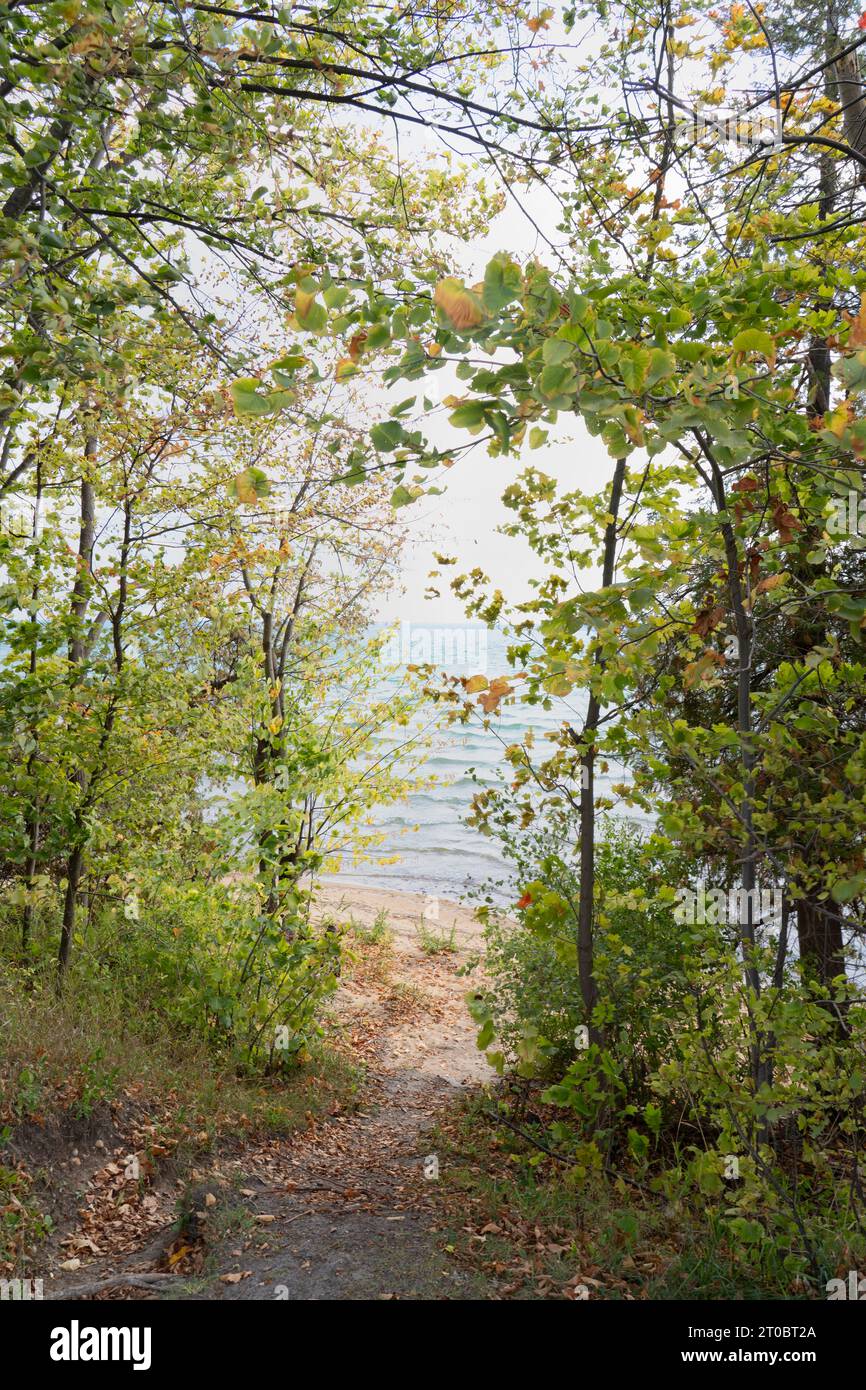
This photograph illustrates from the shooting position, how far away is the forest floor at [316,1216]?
3.12 m

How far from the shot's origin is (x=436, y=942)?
10117 mm

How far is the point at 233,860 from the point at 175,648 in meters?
1.79

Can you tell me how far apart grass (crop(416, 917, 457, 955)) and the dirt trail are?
6.63 feet

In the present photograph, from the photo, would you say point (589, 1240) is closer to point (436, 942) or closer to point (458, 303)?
point (458, 303)

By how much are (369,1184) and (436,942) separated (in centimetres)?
588

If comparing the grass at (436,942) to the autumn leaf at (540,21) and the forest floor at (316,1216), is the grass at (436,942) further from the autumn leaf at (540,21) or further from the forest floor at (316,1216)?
the autumn leaf at (540,21)

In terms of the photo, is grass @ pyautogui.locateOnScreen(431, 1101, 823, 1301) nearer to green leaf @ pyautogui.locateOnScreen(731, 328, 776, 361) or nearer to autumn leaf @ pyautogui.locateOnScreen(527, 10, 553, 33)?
green leaf @ pyautogui.locateOnScreen(731, 328, 776, 361)

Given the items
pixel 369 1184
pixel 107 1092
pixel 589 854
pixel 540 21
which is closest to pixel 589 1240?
pixel 369 1184

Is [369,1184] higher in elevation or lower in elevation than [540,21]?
lower

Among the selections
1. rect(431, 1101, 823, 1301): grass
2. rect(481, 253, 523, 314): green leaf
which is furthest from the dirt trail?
rect(481, 253, 523, 314): green leaf

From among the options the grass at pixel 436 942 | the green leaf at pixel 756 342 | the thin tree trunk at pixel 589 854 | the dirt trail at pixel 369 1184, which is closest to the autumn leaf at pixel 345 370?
the green leaf at pixel 756 342
